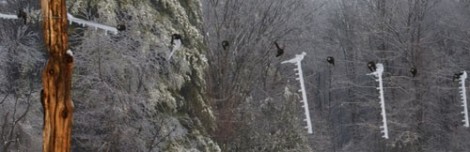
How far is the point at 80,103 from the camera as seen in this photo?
25.6ft

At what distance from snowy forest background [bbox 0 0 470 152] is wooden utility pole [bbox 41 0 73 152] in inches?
133

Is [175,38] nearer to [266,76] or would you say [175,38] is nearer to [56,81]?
[56,81]

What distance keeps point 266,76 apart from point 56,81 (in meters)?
10.2

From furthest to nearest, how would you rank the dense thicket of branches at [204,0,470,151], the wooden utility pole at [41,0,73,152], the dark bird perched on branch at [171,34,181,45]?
the dense thicket of branches at [204,0,470,151] < the dark bird perched on branch at [171,34,181,45] < the wooden utility pole at [41,0,73,152]

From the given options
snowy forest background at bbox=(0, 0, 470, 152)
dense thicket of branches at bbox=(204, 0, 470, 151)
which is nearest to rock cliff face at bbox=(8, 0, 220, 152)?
snowy forest background at bbox=(0, 0, 470, 152)

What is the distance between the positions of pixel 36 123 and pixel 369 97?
32.2 feet

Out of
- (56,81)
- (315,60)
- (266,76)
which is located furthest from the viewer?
(266,76)

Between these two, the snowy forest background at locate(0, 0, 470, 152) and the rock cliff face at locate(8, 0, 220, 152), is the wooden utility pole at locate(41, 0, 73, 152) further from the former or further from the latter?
the rock cliff face at locate(8, 0, 220, 152)

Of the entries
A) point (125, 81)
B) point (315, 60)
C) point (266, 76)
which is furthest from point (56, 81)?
point (266, 76)

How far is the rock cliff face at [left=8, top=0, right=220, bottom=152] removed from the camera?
7.55 meters

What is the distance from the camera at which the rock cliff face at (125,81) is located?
7.55m

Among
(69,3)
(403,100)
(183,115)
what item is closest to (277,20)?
(403,100)

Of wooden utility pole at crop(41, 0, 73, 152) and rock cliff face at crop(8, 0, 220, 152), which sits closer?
wooden utility pole at crop(41, 0, 73, 152)

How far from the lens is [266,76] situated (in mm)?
12672
